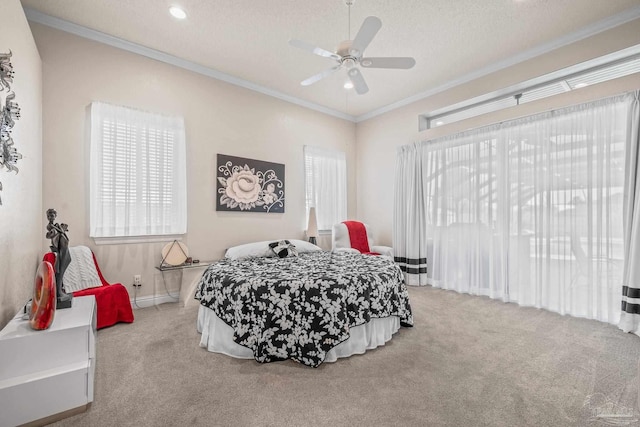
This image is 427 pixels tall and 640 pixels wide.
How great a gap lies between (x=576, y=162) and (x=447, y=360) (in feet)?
8.45

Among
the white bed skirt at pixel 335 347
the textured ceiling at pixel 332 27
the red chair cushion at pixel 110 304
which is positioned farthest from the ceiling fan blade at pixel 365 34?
the red chair cushion at pixel 110 304

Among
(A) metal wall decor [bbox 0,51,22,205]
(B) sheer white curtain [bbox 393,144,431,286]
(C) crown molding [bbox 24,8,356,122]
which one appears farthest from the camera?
(B) sheer white curtain [bbox 393,144,431,286]

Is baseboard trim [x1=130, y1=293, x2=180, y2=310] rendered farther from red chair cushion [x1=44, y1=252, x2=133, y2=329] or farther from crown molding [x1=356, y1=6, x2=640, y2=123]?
crown molding [x1=356, y1=6, x2=640, y2=123]

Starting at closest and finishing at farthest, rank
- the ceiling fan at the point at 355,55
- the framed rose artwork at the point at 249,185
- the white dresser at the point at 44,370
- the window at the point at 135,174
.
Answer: the white dresser at the point at 44,370 → the ceiling fan at the point at 355,55 → the window at the point at 135,174 → the framed rose artwork at the point at 249,185

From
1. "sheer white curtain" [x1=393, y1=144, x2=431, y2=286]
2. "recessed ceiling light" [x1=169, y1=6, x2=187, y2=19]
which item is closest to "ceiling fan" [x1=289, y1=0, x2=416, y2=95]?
"recessed ceiling light" [x1=169, y1=6, x2=187, y2=19]

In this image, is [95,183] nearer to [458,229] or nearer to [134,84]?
[134,84]

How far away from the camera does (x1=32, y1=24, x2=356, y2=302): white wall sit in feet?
9.56

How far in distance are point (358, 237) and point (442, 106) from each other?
230 cm

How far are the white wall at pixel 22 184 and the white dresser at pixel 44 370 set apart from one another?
1.43 feet

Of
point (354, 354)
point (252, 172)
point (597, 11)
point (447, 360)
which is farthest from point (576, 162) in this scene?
point (252, 172)

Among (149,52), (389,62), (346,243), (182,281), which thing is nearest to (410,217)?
(346,243)

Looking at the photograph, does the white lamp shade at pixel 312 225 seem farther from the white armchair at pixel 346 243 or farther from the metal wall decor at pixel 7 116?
the metal wall decor at pixel 7 116

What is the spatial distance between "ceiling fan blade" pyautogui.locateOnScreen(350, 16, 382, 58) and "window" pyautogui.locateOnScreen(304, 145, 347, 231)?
8.56ft

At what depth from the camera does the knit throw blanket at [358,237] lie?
15.0ft
